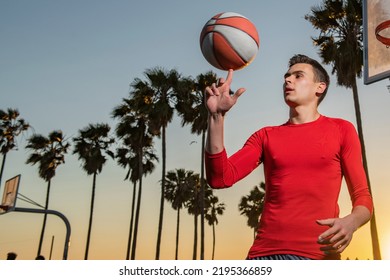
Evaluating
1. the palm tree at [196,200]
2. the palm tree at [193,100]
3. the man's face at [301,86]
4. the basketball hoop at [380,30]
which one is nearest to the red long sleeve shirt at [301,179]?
the man's face at [301,86]

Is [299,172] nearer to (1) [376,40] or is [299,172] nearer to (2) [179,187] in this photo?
(1) [376,40]

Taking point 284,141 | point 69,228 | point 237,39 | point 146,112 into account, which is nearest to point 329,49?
point 146,112

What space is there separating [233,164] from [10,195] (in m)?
21.7

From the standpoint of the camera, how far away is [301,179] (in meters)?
2.98

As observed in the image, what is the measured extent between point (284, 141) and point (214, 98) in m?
0.67

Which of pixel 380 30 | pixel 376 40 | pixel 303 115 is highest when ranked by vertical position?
pixel 380 30

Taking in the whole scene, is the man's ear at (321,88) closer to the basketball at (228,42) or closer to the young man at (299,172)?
the young man at (299,172)

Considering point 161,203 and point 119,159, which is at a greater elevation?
point 119,159

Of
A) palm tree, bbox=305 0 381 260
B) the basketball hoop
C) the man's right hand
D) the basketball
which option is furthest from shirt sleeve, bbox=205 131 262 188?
palm tree, bbox=305 0 381 260

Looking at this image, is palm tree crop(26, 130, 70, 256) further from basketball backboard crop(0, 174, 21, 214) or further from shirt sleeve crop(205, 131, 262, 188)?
shirt sleeve crop(205, 131, 262, 188)

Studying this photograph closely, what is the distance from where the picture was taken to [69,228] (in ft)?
66.9

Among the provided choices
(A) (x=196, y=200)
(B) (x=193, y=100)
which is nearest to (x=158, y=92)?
(B) (x=193, y=100)

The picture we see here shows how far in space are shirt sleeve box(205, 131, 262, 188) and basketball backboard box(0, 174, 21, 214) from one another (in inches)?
809
